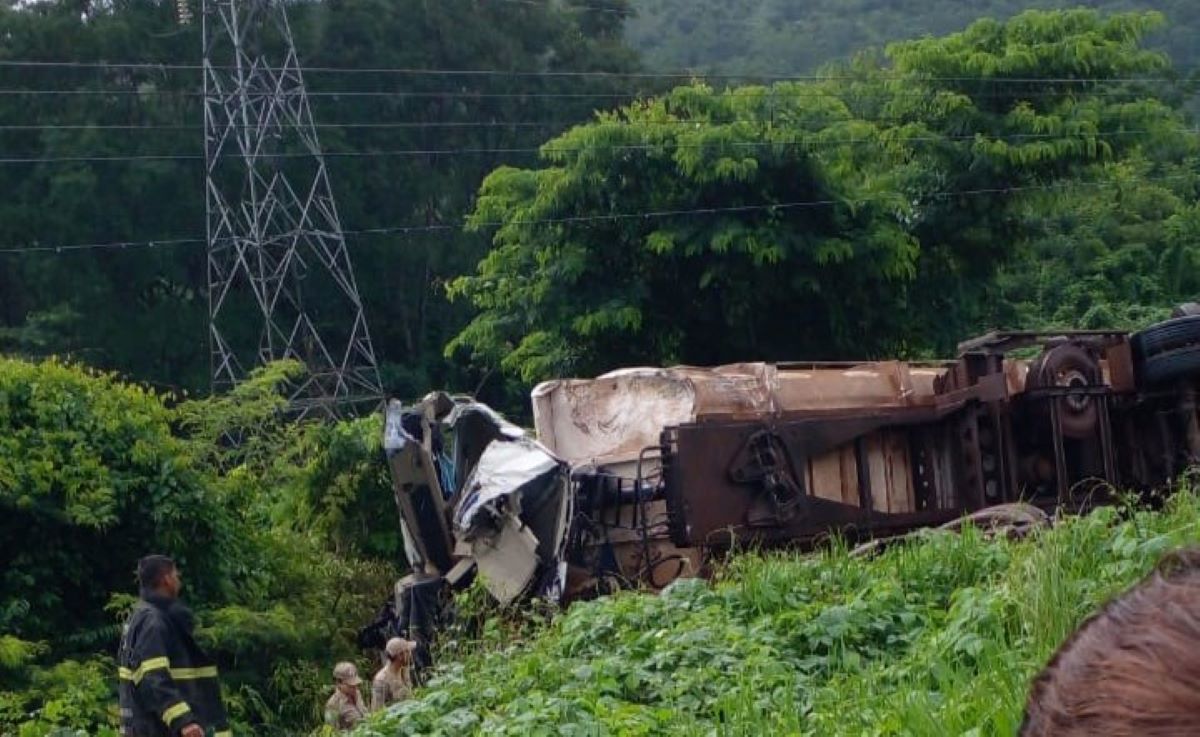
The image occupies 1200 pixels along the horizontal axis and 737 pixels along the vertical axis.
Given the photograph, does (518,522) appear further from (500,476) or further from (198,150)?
(198,150)

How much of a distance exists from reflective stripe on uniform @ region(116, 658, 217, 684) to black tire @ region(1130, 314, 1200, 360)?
7.20 meters

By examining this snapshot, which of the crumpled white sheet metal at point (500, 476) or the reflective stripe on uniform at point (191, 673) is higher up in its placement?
the crumpled white sheet metal at point (500, 476)

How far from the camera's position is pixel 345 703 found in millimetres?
11656

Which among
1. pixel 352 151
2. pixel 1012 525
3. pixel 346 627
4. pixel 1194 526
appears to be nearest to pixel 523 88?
pixel 352 151

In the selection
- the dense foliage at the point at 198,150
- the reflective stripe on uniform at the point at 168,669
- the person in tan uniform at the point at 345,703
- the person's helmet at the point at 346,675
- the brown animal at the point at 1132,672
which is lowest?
the person in tan uniform at the point at 345,703

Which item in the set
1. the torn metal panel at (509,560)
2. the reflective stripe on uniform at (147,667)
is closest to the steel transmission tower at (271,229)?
the torn metal panel at (509,560)

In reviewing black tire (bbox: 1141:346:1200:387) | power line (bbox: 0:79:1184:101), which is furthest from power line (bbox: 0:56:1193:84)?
black tire (bbox: 1141:346:1200:387)

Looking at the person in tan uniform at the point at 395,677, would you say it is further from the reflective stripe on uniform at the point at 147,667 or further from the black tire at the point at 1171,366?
the black tire at the point at 1171,366

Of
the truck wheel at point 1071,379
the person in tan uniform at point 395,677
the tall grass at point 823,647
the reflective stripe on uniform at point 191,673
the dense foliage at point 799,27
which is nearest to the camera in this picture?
the tall grass at point 823,647

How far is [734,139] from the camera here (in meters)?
23.1

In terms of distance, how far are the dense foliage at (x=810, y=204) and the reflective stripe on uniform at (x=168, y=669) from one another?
12591 millimetres

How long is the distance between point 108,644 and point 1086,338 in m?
7.68

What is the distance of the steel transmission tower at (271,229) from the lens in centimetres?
3142

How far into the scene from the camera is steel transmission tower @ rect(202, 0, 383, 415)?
31422 millimetres
